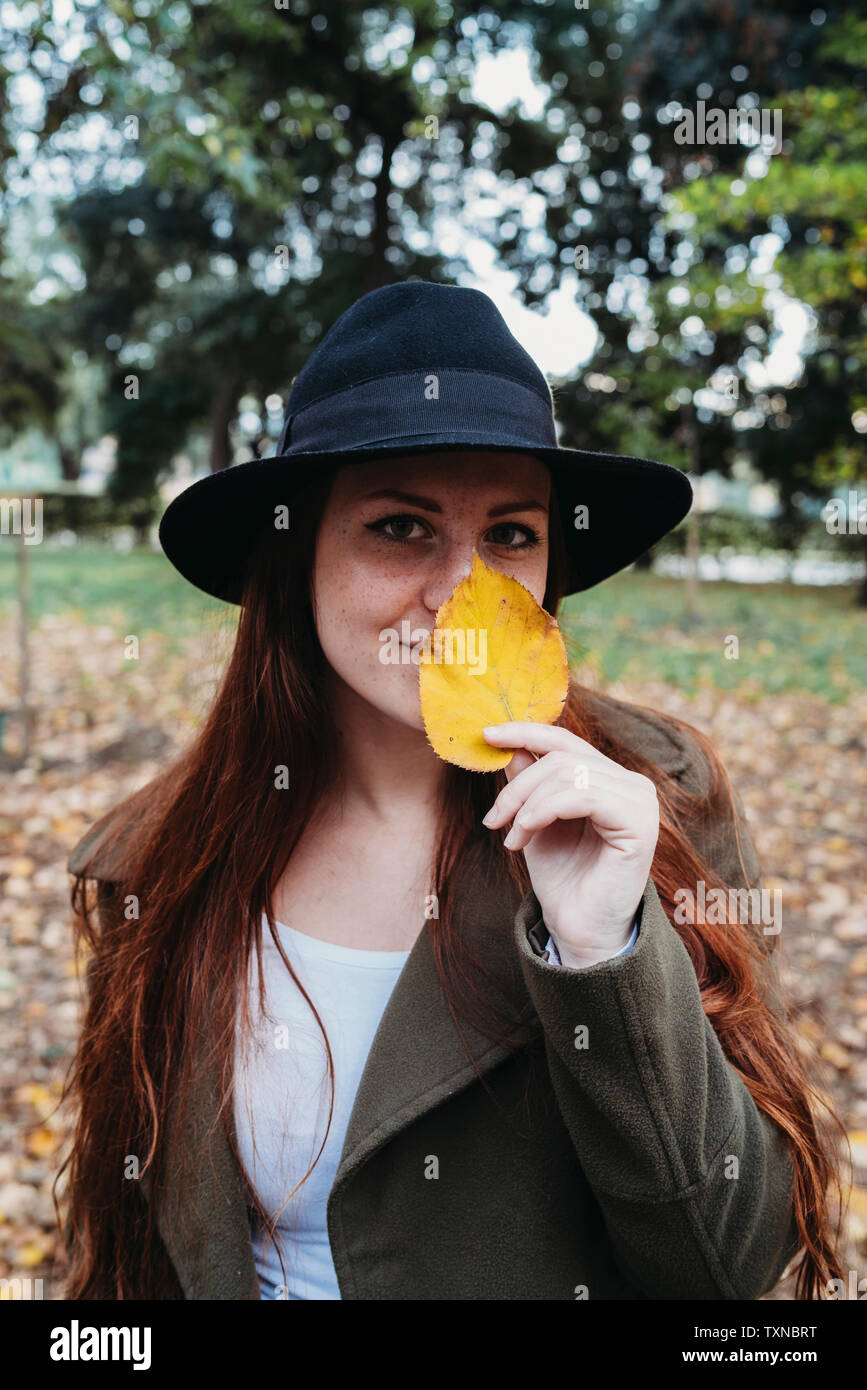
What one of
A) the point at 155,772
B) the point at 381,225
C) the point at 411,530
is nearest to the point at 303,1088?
the point at 411,530

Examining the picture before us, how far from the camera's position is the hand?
0.94m

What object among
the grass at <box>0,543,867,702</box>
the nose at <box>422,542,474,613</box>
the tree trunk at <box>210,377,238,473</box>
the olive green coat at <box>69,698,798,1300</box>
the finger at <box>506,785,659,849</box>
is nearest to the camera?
the finger at <box>506,785,659,849</box>

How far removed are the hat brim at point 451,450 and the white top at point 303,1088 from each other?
2.19ft

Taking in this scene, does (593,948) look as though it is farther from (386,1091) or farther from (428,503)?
(428,503)

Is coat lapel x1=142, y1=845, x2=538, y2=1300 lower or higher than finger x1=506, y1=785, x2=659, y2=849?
lower

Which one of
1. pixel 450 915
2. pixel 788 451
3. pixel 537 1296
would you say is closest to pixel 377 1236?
pixel 537 1296

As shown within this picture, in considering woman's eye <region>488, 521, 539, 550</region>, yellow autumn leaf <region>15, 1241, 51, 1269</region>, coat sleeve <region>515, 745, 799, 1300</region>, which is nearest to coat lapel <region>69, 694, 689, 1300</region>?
coat sleeve <region>515, 745, 799, 1300</region>

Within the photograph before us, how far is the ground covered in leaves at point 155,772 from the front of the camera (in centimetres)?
302

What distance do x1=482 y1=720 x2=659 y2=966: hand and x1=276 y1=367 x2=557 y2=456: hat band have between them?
1.39 ft

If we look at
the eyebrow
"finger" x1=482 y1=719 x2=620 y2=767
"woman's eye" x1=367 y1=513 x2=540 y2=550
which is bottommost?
"finger" x1=482 y1=719 x2=620 y2=767

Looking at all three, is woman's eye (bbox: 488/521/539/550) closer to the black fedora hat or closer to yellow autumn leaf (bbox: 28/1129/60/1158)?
the black fedora hat

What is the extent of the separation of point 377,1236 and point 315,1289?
0.71 feet

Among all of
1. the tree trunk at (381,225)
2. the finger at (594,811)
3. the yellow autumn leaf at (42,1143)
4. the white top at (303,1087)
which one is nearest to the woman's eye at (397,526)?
the finger at (594,811)

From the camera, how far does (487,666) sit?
41.8 inches
